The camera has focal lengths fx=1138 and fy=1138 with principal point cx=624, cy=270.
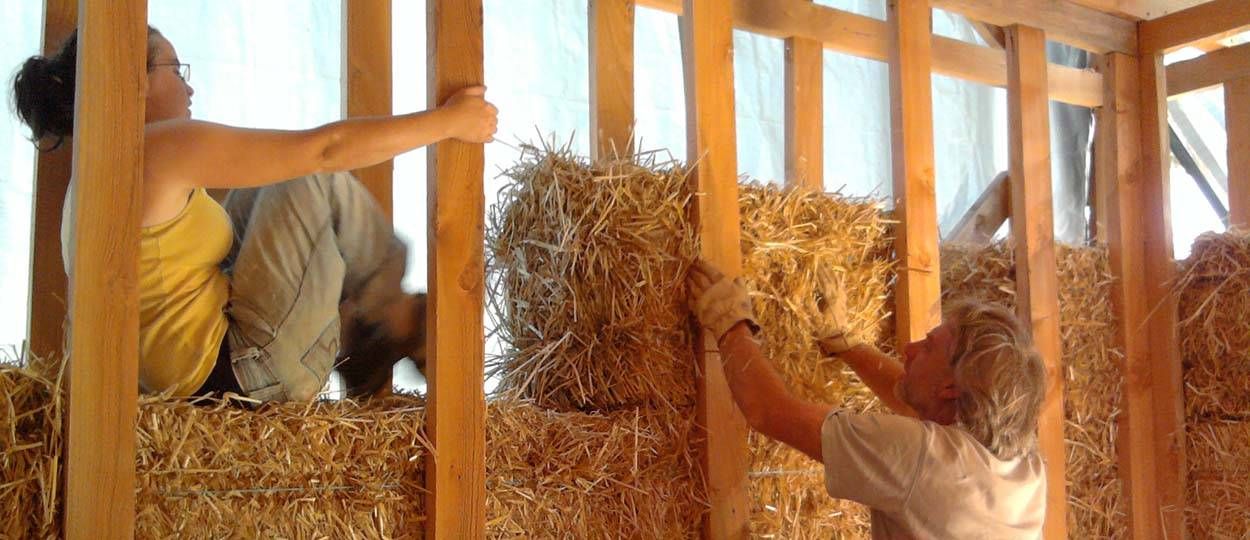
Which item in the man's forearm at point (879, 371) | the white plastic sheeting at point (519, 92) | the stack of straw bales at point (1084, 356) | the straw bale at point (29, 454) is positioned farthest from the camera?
the stack of straw bales at point (1084, 356)

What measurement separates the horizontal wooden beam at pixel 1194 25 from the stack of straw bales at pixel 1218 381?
2.34ft

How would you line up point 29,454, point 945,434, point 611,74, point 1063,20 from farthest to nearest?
point 1063,20, point 611,74, point 945,434, point 29,454

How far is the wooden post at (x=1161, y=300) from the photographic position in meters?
4.06

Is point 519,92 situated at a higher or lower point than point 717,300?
higher

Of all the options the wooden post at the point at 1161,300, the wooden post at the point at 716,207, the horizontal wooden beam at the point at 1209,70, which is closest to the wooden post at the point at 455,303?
the wooden post at the point at 716,207

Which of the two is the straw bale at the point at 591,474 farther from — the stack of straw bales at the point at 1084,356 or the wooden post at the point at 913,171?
the stack of straw bales at the point at 1084,356

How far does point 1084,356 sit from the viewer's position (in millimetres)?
4074

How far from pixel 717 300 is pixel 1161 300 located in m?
2.19

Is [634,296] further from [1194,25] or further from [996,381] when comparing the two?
[1194,25]

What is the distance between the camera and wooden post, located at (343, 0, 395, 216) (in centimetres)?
296

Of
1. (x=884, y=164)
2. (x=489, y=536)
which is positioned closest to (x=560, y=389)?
(x=489, y=536)

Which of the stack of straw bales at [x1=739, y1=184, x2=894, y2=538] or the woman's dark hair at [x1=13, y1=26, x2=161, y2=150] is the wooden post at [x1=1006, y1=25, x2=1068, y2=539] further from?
the woman's dark hair at [x1=13, y1=26, x2=161, y2=150]

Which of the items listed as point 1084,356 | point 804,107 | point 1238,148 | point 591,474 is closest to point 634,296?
point 591,474

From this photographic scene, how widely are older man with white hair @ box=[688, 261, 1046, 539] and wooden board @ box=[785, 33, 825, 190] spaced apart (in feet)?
4.48
